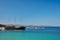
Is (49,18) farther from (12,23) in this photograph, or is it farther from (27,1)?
(12,23)

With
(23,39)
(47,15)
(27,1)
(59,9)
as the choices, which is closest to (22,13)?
(27,1)

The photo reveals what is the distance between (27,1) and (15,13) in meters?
0.38

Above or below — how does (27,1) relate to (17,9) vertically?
above

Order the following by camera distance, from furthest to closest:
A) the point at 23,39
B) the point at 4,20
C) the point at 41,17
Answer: the point at 23,39 → the point at 41,17 → the point at 4,20

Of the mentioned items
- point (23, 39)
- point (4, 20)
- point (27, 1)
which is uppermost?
point (27, 1)

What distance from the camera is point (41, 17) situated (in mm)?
2227

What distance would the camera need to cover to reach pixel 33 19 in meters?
2.32

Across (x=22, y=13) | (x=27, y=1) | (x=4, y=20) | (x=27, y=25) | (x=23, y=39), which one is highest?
(x=27, y=1)

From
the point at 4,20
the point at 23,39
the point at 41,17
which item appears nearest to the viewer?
the point at 4,20

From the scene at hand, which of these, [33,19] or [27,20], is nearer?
[27,20]

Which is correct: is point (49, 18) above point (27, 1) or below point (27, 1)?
below

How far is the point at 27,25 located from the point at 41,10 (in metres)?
0.47

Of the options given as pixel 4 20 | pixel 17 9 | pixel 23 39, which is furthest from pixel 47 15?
pixel 23 39

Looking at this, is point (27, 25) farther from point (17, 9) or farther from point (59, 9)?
point (59, 9)
